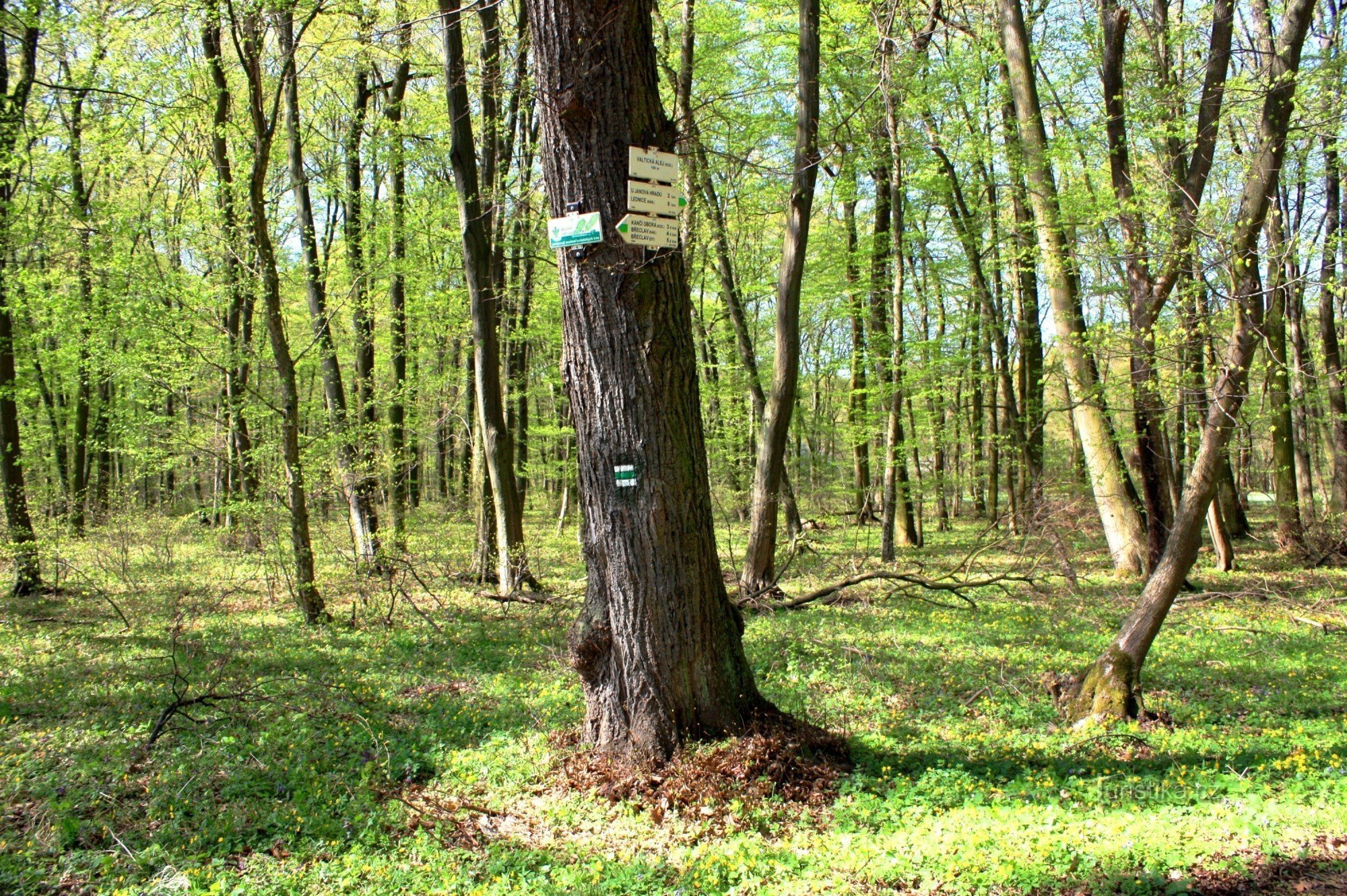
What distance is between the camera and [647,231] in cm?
411

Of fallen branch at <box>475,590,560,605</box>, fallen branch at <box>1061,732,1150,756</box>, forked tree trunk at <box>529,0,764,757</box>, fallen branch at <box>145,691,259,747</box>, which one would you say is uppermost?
forked tree trunk at <box>529,0,764,757</box>

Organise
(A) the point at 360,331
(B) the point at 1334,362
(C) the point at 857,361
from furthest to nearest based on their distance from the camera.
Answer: (C) the point at 857,361
(A) the point at 360,331
(B) the point at 1334,362

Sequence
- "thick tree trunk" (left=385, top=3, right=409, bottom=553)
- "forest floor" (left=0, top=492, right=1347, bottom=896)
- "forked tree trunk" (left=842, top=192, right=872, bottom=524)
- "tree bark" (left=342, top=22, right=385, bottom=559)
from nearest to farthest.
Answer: "forest floor" (left=0, top=492, right=1347, bottom=896), "tree bark" (left=342, top=22, right=385, bottom=559), "thick tree trunk" (left=385, top=3, right=409, bottom=553), "forked tree trunk" (left=842, top=192, right=872, bottom=524)

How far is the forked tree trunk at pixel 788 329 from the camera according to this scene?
8695 mm

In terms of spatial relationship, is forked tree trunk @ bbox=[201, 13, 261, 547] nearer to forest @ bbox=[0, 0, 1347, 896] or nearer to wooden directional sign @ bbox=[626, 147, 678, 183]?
forest @ bbox=[0, 0, 1347, 896]

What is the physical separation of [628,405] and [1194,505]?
152 inches

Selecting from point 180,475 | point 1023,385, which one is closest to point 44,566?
point 180,475

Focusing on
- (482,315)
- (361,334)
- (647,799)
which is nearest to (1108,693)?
(647,799)

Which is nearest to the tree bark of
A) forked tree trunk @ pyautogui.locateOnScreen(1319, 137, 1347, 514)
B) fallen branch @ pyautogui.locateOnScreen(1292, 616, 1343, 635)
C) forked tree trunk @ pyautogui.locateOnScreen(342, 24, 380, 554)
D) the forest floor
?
forked tree trunk @ pyautogui.locateOnScreen(342, 24, 380, 554)

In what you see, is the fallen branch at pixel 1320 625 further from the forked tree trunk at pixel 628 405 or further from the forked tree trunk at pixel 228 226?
the forked tree trunk at pixel 228 226

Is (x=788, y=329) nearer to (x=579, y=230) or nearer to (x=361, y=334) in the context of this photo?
(x=579, y=230)

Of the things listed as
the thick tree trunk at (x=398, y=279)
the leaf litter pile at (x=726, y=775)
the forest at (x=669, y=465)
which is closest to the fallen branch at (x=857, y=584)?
the forest at (x=669, y=465)

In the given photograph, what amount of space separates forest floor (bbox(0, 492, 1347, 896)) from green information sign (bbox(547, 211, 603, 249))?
2.77m

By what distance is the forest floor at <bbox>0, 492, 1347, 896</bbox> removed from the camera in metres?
3.33
